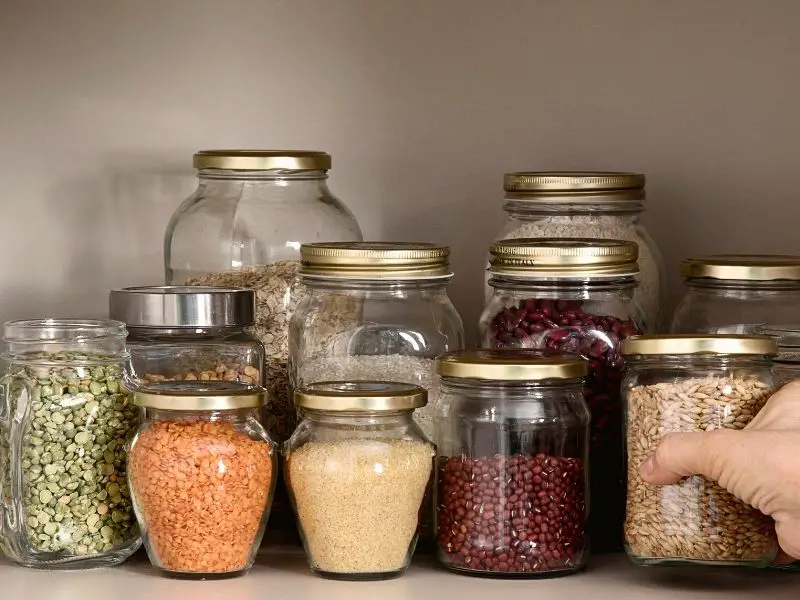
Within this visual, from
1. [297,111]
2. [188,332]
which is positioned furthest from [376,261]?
[297,111]

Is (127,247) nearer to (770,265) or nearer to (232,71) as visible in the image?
(232,71)

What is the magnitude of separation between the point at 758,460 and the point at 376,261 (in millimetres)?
326

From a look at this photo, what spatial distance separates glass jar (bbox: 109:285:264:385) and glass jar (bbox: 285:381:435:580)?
0.11 metres

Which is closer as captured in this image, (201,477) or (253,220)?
(201,477)

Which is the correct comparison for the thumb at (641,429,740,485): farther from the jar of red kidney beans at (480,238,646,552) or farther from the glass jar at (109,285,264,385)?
the glass jar at (109,285,264,385)

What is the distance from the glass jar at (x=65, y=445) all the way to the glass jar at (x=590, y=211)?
38 centimetres

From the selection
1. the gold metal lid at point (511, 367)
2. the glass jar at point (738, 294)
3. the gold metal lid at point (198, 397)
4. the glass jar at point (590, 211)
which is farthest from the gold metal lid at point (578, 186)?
the gold metal lid at point (198, 397)


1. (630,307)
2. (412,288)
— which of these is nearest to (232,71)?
(412,288)

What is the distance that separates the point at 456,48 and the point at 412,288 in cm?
36

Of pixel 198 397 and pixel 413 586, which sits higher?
pixel 198 397

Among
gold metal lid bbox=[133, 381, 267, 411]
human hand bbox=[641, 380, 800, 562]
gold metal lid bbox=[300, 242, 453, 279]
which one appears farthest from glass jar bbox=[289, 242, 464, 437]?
human hand bbox=[641, 380, 800, 562]

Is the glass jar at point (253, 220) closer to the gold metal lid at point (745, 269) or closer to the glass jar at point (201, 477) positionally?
the glass jar at point (201, 477)

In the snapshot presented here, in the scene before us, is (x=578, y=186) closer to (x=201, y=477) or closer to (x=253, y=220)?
(x=253, y=220)

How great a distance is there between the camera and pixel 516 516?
0.99 meters
